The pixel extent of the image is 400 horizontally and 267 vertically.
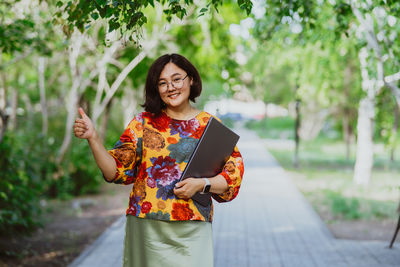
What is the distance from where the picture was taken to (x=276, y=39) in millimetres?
11695

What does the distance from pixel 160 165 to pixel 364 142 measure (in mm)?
11563

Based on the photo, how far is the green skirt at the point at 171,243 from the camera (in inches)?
107

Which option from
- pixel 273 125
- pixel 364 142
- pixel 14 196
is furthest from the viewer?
pixel 273 125

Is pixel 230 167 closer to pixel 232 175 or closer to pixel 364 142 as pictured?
pixel 232 175

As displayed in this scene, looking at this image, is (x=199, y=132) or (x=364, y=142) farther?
(x=364, y=142)

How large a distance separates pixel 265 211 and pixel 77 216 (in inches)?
140

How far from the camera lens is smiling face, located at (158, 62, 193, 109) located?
2.81 metres

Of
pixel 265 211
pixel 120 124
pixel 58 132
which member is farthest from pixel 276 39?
pixel 120 124

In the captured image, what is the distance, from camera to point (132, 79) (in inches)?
442

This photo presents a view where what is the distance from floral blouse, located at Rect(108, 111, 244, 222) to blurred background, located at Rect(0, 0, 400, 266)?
55 cm

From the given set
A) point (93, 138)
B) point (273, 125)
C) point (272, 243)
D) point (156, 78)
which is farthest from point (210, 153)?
point (273, 125)

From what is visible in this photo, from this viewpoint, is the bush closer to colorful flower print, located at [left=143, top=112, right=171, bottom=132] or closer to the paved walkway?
the paved walkway

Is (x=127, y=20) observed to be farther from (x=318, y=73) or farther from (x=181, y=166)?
(x=318, y=73)

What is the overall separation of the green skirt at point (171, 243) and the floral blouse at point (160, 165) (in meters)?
0.05
